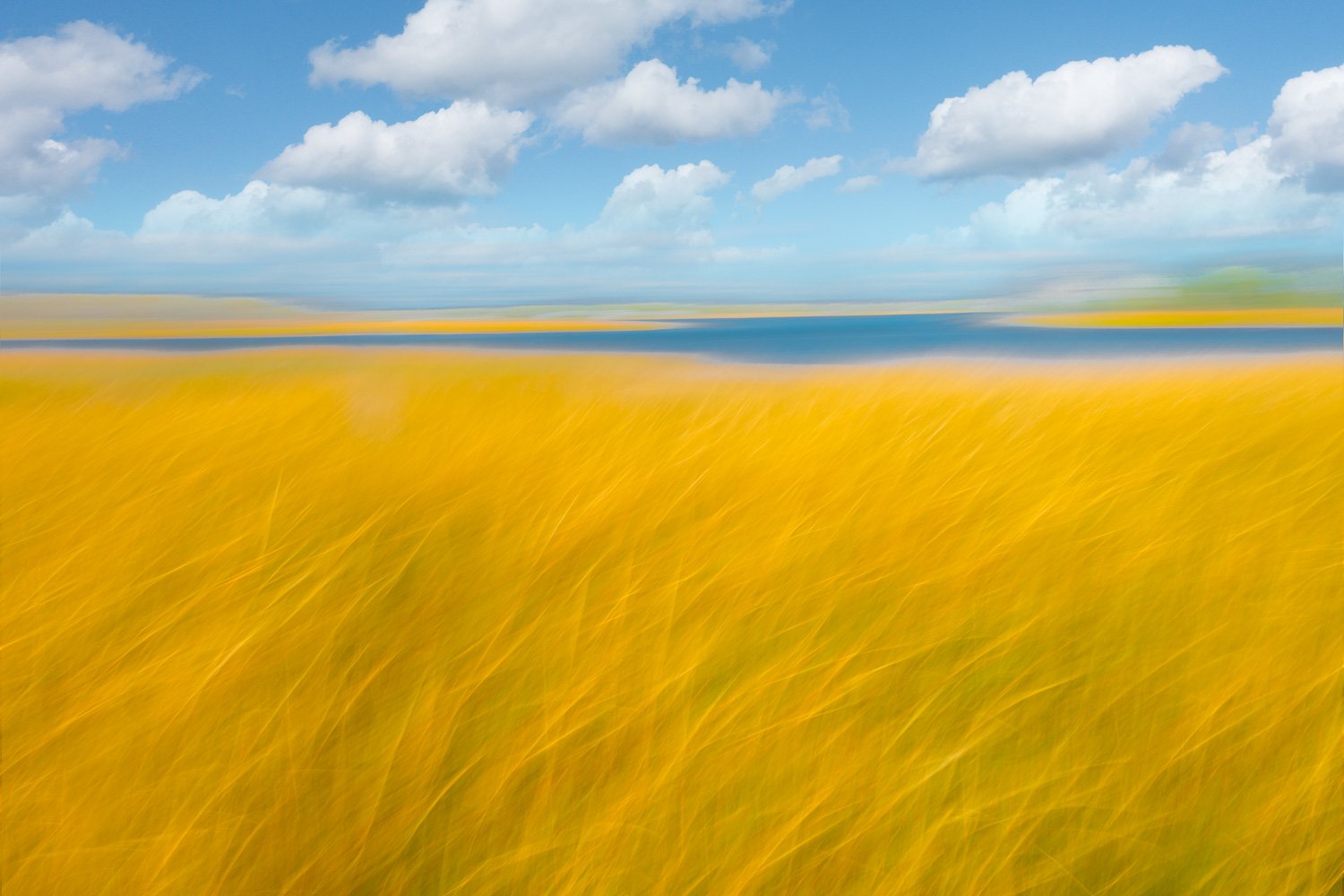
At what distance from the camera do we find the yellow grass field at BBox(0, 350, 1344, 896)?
3.49ft

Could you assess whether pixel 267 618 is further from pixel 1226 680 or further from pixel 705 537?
pixel 1226 680

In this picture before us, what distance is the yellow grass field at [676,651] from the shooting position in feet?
3.49

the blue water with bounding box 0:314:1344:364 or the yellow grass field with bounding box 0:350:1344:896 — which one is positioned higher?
the blue water with bounding box 0:314:1344:364

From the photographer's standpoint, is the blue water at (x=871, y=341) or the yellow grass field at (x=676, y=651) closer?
the yellow grass field at (x=676, y=651)

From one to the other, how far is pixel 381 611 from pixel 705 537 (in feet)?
2.15

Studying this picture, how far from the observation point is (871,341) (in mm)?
3535

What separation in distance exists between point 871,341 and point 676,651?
2500mm

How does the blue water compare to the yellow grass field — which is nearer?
the yellow grass field

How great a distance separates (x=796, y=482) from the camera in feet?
6.07

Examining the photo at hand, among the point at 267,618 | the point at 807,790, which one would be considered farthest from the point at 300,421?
the point at 807,790

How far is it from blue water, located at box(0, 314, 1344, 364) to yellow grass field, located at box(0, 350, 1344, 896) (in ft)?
3.22

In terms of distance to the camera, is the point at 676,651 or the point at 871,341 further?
the point at 871,341

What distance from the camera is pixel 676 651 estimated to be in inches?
53.4

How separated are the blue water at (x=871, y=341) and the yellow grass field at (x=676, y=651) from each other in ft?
3.22
